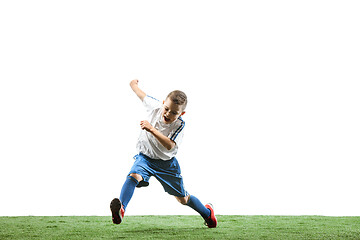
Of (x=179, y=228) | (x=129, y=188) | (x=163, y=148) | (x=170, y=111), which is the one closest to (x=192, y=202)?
(x=179, y=228)

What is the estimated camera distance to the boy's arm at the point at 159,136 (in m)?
2.41

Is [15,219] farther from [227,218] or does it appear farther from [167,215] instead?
[227,218]

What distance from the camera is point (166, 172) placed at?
2.72 meters

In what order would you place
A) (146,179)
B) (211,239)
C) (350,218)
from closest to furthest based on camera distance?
(211,239), (146,179), (350,218)

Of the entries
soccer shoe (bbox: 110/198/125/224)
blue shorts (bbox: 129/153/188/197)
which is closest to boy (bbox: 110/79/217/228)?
blue shorts (bbox: 129/153/188/197)

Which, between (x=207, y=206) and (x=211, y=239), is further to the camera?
(x=207, y=206)

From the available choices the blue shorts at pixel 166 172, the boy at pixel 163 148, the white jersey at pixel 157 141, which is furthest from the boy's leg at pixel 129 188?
the white jersey at pixel 157 141

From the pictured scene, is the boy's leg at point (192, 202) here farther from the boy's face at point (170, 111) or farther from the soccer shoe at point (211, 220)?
the boy's face at point (170, 111)

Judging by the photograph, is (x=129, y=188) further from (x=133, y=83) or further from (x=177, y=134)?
(x=133, y=83)

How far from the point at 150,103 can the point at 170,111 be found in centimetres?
24

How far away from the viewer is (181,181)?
2756mm

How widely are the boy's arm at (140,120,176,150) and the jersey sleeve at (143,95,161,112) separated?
275 mm

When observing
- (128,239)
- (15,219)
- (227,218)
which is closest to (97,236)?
(128,239)

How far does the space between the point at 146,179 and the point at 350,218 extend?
1.73 m
